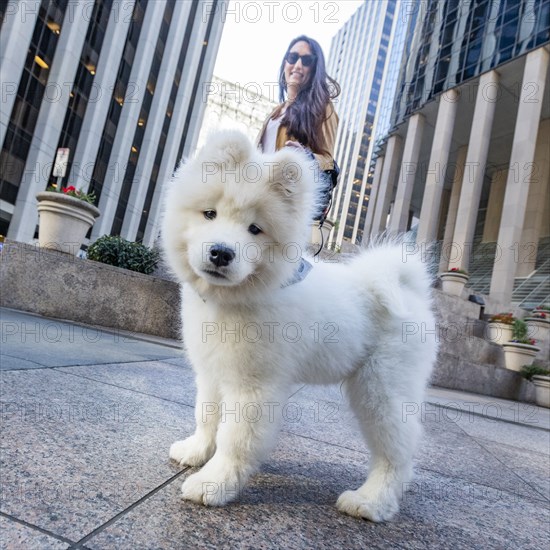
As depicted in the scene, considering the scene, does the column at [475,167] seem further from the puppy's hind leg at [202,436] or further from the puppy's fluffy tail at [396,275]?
the puppy's hind leg at [202,436]

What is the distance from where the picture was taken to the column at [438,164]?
23.4 m

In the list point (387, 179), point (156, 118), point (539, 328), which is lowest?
point (539, 328)

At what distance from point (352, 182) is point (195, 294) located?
353ft

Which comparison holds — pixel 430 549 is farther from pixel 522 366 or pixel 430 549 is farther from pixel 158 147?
pixel 158 147

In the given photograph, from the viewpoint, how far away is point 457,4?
25.7 metres

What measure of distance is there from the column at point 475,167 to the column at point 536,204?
14.3ft

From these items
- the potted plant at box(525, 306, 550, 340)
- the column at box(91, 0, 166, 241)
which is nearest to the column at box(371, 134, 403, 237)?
the potted plant at box(525, 306, 550, 340)

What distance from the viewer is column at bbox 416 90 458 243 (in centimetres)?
2338

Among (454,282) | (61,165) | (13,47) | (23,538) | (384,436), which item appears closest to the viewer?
(23,538)

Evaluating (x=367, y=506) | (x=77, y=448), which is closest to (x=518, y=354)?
(x=367, y=506)

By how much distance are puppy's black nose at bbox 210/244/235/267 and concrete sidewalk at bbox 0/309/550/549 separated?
0.89 meters

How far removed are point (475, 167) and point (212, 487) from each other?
77.2 feet

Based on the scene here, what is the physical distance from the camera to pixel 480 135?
21.5 meters

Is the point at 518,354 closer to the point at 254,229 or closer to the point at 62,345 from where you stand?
the point at 62,345
